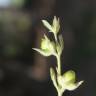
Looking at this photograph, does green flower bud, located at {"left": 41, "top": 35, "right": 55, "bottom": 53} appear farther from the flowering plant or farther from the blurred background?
the blurred background

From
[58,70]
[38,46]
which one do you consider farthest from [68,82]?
[38,46]

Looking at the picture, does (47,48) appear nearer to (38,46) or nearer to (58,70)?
(58,70)

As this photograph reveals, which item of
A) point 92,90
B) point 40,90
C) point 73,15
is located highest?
point 73,15

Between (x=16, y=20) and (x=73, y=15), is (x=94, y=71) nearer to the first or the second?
(x=73, y=15)

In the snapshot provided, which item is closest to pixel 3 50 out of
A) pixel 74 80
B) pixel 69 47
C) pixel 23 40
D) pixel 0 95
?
pixel 23 40

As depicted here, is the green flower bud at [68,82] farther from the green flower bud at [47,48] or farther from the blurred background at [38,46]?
the blurred background at [38,46]

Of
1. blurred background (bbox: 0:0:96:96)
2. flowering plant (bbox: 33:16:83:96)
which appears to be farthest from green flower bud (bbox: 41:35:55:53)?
blurred background (bbox: 0:0:96:96)

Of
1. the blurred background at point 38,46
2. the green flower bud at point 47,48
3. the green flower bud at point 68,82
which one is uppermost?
the green flower bud at point 47,48

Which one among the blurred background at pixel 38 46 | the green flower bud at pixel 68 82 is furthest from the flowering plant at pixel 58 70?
the blurred background at pixel 38 46
